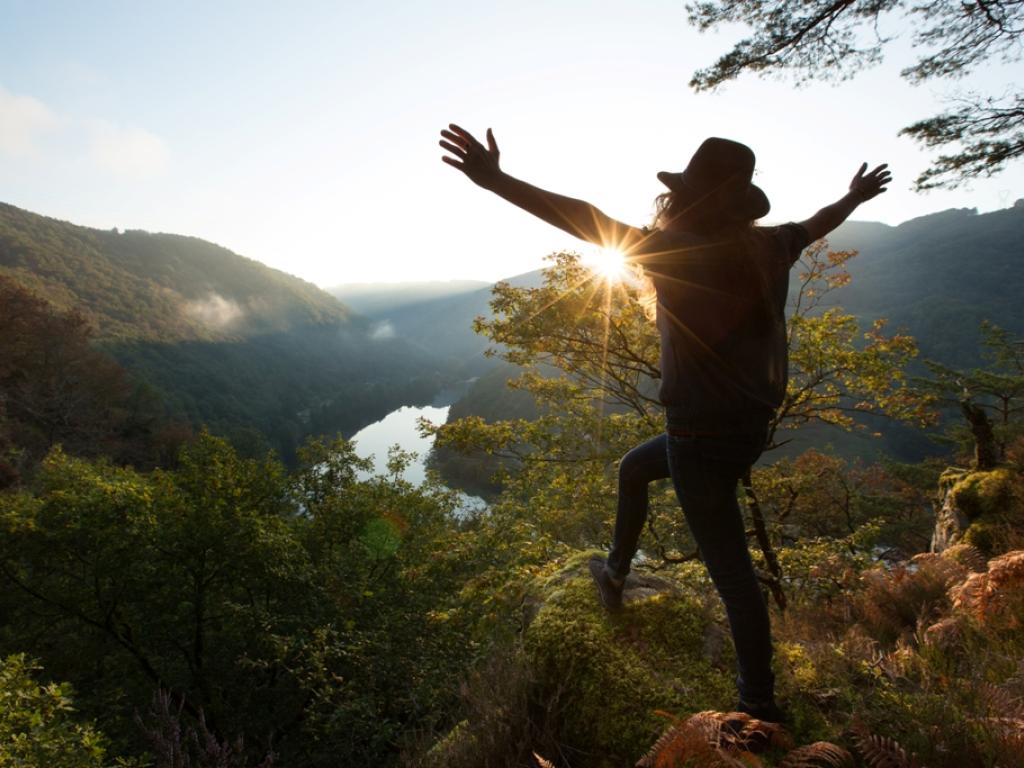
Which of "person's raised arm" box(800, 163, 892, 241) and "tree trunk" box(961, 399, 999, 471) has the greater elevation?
"person's raised arm" box(800, 163, 892, 241)

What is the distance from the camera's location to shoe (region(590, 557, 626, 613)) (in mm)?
2697

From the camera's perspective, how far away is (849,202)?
2363mm

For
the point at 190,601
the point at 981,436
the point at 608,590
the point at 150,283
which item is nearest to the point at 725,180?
the point at 608,590

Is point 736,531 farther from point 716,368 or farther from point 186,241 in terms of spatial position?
point 186,241

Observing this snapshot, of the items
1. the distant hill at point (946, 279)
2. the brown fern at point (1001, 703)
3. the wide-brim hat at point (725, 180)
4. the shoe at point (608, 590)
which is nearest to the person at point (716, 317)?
the wide-brim hat at point (725, 180)

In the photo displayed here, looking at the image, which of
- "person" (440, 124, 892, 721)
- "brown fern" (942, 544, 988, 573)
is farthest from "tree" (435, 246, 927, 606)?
"person" (440, 124, 892, 721)

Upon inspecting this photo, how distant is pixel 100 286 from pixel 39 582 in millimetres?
128704

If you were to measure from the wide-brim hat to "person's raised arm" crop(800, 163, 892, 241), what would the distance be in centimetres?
53

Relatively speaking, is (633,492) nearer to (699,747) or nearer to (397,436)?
(699,747)

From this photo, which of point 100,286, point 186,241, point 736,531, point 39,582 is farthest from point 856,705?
point 186,241

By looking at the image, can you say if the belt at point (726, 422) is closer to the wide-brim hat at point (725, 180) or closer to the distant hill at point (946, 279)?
the wide-brim hat at point (725, 180)

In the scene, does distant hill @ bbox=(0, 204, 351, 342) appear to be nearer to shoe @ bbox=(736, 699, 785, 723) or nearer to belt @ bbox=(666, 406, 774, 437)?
belt @ bbox=(666, 406, 774, 437)

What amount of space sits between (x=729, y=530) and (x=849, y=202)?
5.50 feet

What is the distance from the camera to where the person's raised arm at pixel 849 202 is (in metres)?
2.10
